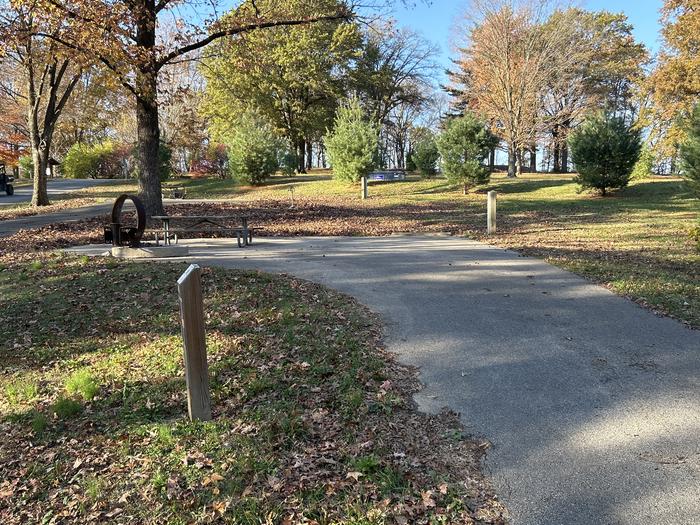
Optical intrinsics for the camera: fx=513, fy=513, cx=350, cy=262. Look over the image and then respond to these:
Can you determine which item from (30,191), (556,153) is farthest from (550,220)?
(556,153)

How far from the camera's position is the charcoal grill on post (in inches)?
347

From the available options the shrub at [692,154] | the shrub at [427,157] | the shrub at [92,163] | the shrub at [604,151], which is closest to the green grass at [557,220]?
the shrub at [604,151]

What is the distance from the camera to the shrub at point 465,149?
919 inches

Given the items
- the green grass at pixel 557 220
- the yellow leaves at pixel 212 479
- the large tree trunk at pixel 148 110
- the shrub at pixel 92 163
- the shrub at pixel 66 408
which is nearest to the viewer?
the yellow leaves at pixel 212 479

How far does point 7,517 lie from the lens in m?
2.88

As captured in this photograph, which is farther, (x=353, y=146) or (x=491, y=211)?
(x=353, y=146)

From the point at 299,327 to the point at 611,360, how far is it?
3003 mm

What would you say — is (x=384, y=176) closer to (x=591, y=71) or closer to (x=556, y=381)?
(x=591, y=71)

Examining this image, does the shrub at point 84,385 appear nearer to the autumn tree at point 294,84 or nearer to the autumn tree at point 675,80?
the autumn tree at point 675,80

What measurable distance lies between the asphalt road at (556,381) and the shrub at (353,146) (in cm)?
1743

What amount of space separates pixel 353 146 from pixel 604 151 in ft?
36.7

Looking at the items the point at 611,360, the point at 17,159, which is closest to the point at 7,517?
the point at 611,360

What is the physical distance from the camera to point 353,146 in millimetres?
25141

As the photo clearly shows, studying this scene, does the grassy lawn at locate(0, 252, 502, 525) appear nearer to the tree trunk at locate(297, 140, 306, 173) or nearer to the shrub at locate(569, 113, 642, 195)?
the shrub at locate(569, 113, 642, 195)
